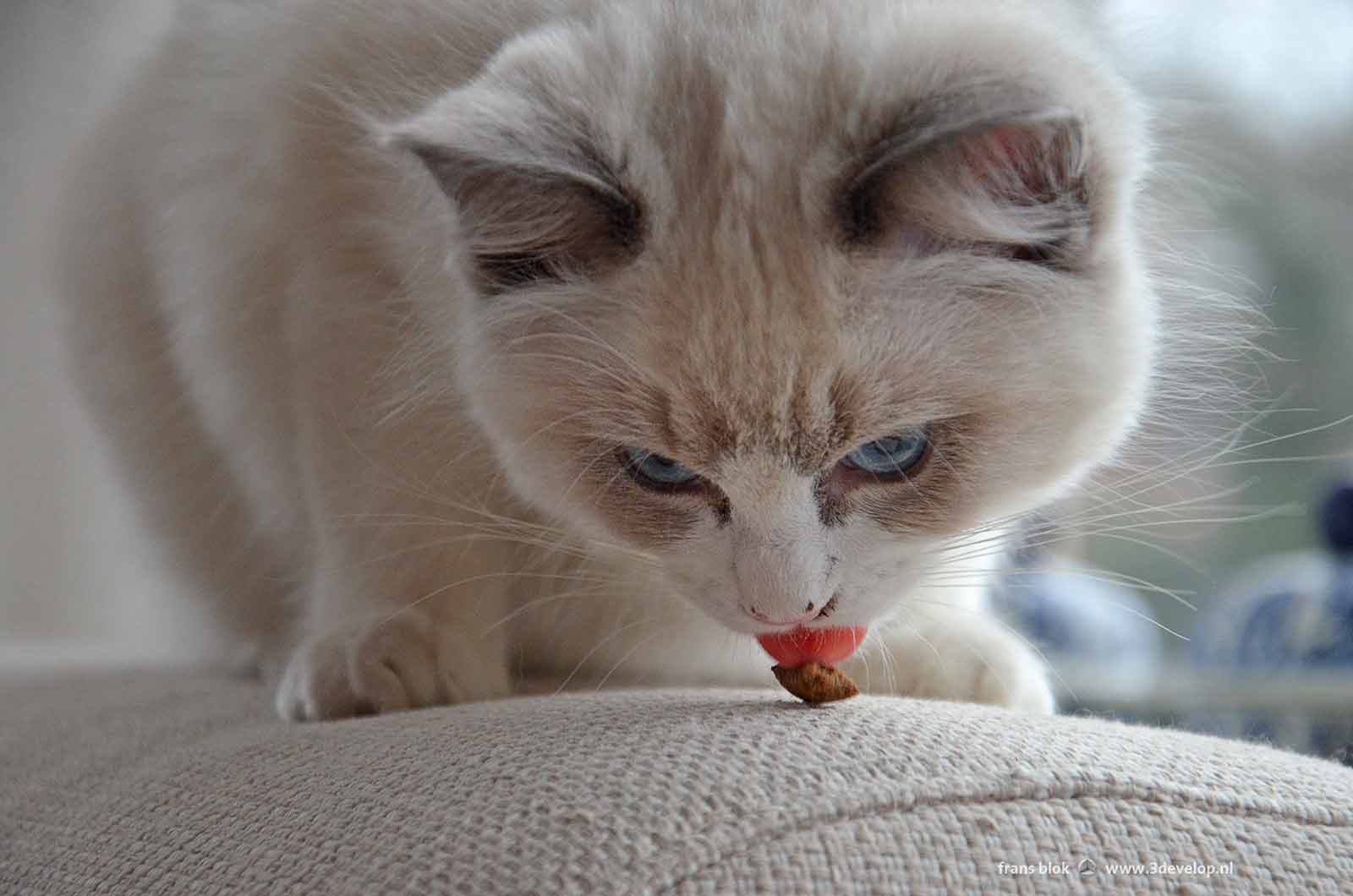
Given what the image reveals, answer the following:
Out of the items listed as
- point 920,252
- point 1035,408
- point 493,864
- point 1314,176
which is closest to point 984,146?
point 920,252

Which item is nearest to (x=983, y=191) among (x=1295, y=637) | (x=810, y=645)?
(x=810, y=645)

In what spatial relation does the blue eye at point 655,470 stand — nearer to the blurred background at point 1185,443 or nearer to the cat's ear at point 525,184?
the cat's ear at point 525,184

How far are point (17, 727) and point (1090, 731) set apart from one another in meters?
1.04

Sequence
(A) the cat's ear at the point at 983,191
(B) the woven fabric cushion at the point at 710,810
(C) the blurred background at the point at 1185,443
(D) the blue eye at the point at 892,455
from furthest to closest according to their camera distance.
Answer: (C) the blurred background at the point at 1185,443 < (D) the blue eye at the point at 892,455 < (A) the cat's ear at the point at 983,191 < (B) the woven fabric cushion at the point at 710,810

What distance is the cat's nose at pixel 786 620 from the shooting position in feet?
3.29

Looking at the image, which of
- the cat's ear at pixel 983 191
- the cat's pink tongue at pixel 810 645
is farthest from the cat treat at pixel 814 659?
the cat's ear at pixel 983 191

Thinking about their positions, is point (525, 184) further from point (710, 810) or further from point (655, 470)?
point (710, 810)

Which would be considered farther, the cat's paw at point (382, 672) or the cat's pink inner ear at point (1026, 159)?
the cat's paw at point (382, 672)

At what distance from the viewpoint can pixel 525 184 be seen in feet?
3.27

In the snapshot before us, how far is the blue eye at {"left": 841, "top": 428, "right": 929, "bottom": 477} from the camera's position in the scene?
3.33 ft

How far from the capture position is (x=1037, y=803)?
76cm

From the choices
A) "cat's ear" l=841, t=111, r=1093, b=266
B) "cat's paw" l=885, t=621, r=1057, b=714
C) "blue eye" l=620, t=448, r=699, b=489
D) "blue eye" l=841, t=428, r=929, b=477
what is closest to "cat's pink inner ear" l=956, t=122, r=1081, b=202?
"cat's ear" l=841, t=111, r=1093, b=266

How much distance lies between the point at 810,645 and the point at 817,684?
8cm

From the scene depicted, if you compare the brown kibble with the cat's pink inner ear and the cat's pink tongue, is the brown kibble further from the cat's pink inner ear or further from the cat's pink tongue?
the cat's pink inner ear
